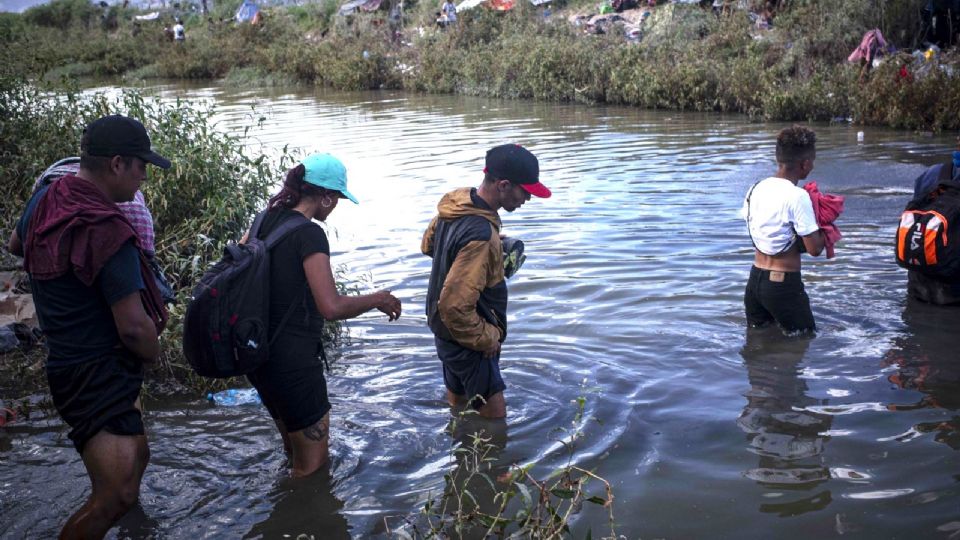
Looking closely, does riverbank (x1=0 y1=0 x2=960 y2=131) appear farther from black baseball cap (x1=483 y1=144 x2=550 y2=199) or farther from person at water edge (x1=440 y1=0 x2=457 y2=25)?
black baseball cap (x1=483 y1=144 x2=550 y2=199)

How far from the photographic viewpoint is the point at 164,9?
53.9m

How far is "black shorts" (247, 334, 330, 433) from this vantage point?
4035mm

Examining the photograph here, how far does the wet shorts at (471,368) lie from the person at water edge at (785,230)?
2082 mm

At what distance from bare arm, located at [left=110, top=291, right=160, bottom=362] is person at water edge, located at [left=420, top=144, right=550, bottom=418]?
1475 mm

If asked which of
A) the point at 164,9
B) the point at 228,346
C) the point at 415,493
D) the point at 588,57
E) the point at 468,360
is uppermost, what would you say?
the point at 164,9

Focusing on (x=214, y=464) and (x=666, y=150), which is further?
(x=666, y=150)

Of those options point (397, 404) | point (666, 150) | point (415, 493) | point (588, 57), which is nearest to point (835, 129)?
point (666, 150)

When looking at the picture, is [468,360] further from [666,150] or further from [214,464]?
[666,150]

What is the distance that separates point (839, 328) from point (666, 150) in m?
7.99

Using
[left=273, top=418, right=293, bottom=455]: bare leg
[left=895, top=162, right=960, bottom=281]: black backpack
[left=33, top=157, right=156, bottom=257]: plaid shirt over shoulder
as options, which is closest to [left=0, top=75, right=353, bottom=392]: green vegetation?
[left=273, top=418, right=293, bottom=455]: bare leg

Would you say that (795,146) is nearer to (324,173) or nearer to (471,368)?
(471,368)

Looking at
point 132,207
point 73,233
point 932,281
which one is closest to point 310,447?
point 132,207

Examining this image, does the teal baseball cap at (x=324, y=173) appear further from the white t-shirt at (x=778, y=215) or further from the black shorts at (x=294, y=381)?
the white t-shirt at (x=778, y=215)

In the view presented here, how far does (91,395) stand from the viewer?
3523 mm
